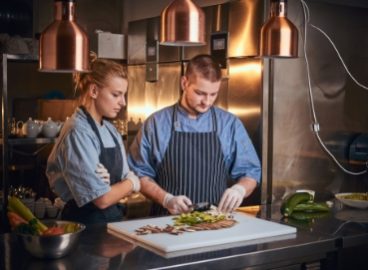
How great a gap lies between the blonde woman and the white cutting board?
0.81 feet

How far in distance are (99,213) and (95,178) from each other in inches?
9.0

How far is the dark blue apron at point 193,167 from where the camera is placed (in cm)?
311

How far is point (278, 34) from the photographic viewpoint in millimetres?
2289

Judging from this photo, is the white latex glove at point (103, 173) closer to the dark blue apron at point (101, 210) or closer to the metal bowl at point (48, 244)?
the dark blue apron at point (101, 210)

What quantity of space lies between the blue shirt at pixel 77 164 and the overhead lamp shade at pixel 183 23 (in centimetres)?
79

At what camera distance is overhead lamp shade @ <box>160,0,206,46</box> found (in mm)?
1933

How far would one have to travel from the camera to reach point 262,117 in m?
3.36

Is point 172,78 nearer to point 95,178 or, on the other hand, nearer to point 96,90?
point 96,90

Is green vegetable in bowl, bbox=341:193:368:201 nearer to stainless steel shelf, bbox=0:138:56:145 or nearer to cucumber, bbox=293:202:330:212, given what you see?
cucumber, bbox=293:202:330:212

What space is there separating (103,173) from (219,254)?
2.70ft

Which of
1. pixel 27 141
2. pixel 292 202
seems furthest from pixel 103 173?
pixel 27 141

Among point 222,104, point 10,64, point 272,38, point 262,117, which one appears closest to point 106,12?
point 10,64

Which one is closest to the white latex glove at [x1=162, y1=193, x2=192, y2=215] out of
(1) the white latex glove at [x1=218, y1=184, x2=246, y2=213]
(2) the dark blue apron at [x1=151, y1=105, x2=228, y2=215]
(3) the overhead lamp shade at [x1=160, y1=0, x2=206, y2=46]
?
(1) the white latex glove at [x1=218, y1=184, x2=246, y2=213]

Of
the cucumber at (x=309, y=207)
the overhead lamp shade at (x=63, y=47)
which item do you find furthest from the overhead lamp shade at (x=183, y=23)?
the cucumber at (x=309, y=207)
